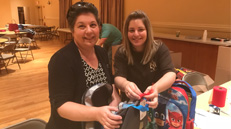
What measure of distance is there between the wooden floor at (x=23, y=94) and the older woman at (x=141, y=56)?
1992mm

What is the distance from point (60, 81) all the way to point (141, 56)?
0.76m

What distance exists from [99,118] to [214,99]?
1171 mm

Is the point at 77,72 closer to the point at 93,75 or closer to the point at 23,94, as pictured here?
the point at 93,75

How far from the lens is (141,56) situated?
150 centimetres

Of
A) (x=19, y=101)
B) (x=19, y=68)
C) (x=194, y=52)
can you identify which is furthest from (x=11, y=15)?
(x=194, y=52)

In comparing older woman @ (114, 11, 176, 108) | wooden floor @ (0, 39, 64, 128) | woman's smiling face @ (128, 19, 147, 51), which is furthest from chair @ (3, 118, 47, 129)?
wooden floor @ (0, 39, 64, 128)

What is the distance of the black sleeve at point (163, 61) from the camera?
1401 millimetres

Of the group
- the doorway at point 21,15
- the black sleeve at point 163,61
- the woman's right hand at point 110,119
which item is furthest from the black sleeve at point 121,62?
the doorway at point 21,15

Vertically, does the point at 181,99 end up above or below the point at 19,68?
above

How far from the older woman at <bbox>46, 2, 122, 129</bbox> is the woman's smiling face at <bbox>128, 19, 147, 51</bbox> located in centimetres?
37

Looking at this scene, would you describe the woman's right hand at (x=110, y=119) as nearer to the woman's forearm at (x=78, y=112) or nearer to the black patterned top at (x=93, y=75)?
the woman's forearm at (x=78, y=112)

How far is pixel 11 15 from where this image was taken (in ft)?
43.2

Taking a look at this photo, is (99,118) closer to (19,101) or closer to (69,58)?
(69,58)

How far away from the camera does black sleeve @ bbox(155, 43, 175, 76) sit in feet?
4.60
